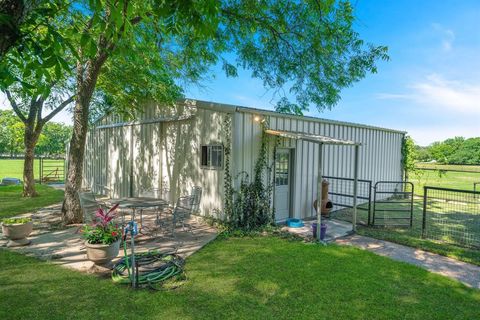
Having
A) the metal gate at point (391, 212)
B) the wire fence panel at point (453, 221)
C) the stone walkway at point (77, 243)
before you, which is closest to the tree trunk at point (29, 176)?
the stone walkway at point (77, 243)

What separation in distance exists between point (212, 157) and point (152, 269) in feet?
11.5

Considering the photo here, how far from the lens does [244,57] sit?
8008 mm

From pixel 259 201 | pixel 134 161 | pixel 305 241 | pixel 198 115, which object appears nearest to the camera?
pixel 305 241

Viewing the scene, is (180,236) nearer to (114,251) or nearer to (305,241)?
(114,251)

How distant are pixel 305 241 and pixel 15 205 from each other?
9.69 meters

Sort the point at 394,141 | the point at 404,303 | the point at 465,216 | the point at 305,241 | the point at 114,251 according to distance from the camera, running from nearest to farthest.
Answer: the point at 404,303 → the point at 114,251 → the point at 305,241 → the point at 465,216 → the point at 394,141

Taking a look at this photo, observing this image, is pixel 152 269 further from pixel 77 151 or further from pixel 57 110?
pixel 57 110

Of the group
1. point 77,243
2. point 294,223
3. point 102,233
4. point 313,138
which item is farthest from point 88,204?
point 313,138

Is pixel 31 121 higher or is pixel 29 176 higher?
pixel 31 121

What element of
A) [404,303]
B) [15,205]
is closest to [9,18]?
[404,303]

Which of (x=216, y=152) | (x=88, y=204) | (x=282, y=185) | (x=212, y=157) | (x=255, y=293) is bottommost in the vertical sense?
(x=255, y=293)

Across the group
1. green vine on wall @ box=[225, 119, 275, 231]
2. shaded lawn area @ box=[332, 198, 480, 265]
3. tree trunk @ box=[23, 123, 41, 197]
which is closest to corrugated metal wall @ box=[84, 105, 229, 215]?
green vine on wall @ box=[225, 119, 275, 231]

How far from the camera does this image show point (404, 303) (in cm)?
351

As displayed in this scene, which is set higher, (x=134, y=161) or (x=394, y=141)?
(x=394, y=141)
